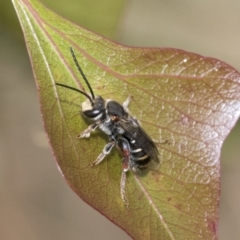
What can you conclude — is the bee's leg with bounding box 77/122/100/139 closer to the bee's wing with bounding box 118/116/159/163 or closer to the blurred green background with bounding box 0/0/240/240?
the bee's wing with bounding box 118/116/159/163

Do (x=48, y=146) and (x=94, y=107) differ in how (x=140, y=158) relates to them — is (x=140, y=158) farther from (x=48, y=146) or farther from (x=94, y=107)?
(x=48, y=146)

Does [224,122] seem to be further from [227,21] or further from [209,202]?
[227,21]

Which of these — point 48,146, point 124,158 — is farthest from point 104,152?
point 48,146

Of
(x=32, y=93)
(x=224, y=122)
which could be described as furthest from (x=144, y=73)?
(x=32, y=93)

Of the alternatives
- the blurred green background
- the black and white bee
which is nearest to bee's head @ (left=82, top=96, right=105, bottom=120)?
the black and white bee

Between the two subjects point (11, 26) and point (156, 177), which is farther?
point (11, 26)

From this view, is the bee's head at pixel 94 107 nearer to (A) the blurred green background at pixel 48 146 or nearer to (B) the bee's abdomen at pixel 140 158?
(B) the bee's abdomen at pixel 140 158
